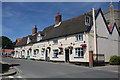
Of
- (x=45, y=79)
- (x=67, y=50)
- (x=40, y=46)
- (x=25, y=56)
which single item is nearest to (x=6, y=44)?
(x=25, y=56)

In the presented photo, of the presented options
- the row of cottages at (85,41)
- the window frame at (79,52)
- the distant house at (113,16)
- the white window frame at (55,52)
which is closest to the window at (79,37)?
the row of cottages at (85,41)

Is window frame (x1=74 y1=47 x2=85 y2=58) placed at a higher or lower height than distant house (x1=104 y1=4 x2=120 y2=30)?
lower

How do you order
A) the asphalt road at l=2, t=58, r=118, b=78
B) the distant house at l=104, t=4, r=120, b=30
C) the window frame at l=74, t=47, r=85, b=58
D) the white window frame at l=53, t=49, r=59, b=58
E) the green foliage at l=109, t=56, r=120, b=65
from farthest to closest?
the distant house at l=104, t=4, r=120, b=30 < the white window frame at l=53, t=49, r=59, b=58 < the green foliage at l=109, t=56, r=120, b=65 < the window frame at l=74, t=47, r=85, b=58 < the asphalt road at l=2, t=58, r=118, b=78

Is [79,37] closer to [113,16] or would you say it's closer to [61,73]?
[61,73]

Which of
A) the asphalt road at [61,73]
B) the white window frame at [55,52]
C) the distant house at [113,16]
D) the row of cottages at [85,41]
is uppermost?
the distant house at [113,16]

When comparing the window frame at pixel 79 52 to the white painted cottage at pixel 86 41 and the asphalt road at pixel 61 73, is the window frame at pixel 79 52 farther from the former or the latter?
the asphalt road at pixel 61 73

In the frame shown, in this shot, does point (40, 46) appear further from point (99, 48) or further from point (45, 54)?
→ point (99, 48)

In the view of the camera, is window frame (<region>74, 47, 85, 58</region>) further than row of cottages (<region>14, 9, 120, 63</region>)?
Yes

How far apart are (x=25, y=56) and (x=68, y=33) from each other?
21.1 m

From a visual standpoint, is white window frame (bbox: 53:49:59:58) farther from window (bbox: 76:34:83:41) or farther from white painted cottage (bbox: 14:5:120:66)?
window (bbox: 76:34:83:41)

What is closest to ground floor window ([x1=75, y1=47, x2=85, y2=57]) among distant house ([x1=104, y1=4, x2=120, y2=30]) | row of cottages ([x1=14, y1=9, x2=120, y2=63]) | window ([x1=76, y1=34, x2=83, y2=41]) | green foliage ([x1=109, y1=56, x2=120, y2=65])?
row of cottages ([x1=14, y1=9, x2=120, y2=63])

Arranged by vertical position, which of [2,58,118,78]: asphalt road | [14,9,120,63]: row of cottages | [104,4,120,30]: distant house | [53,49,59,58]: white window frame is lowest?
[2,58,118,78]: asphalt road

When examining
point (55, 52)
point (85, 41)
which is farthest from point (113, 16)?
point (85, 41)

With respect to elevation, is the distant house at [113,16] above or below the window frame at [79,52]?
above
